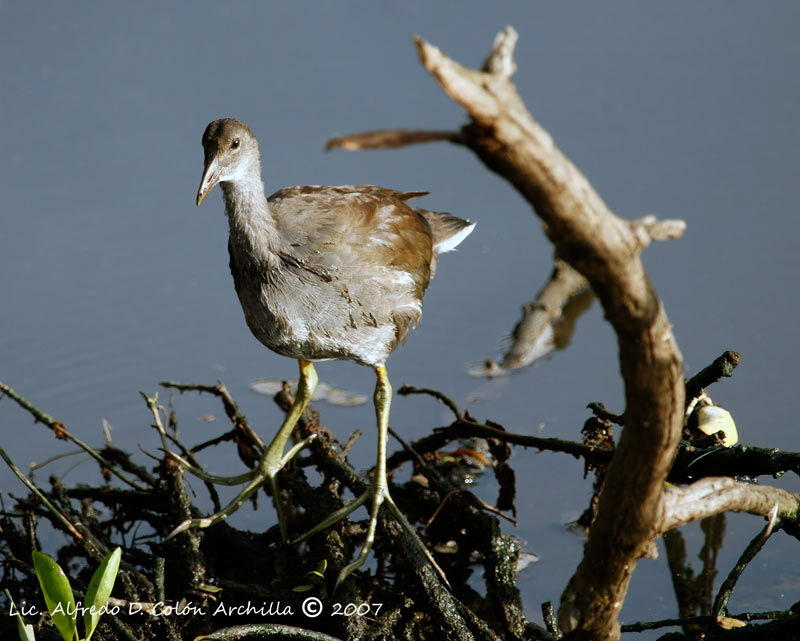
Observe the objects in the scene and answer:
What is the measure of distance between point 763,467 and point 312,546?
130 cm

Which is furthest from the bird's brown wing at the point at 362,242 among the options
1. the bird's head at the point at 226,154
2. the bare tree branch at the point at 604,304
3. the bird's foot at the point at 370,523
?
the bare tree branch at the point at 604,304

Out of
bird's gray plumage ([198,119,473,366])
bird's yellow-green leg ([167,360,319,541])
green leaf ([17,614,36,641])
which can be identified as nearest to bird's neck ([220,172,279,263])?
bird's gray plumage ([198,119,473,366])

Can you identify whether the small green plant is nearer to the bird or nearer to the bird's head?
the bird

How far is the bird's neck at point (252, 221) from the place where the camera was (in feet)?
9.11

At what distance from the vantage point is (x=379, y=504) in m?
2.81

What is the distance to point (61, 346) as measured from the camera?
4223 millimetres

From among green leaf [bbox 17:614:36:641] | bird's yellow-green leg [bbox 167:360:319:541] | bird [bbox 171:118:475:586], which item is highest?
bird [bbox 171:118:475:586]

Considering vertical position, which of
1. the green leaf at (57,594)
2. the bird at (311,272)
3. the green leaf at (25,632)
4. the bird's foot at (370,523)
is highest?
the bird at (311,272)

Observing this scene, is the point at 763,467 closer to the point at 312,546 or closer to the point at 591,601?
the point at 591,601

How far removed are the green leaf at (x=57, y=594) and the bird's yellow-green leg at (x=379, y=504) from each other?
702 millimetres

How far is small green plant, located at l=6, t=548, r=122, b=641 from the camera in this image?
2049 mm

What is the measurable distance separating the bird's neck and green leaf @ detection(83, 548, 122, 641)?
3.34ft

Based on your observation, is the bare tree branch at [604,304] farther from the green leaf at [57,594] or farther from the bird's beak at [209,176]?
the bird's beak at [209,176]

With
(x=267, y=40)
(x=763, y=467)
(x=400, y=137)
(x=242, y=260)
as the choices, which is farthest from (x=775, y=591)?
(x=267, y=40)
